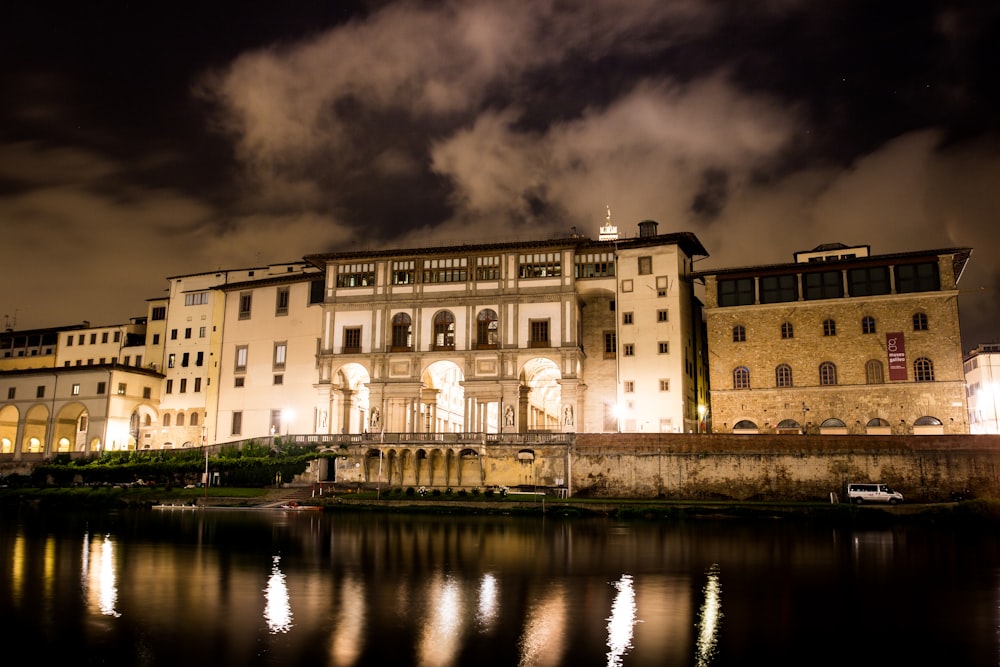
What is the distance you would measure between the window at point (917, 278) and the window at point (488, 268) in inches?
1067

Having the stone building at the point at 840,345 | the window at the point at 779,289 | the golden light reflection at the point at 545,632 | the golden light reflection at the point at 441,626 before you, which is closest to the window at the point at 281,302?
the stone building at the point at 840,345

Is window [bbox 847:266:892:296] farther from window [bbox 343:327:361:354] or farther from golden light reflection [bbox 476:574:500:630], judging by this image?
golden light reflection [bbox 476:574:500:630]

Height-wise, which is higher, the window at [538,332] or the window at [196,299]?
the window at [196,299]

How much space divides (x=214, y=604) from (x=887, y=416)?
45.2 m

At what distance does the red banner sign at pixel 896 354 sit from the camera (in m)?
51.2

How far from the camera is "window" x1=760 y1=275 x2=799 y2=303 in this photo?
5522 centimetres

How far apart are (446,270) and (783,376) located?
2508cm

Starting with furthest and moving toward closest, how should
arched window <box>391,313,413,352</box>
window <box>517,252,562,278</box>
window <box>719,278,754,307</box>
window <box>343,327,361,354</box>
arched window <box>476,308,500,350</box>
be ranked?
window <box>343,327,361,354</box> < arched window <box>391,313,413,352</box> < arched window <box>476,308,500,350</box> < window <box>517,252,562,278</box> < window <box>719,278,754,307</box>

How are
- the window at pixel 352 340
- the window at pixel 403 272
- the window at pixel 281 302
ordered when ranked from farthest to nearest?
1. the window at pixel 281 302
2. the window at pixel 403 272
3. the window at pixel 352 340

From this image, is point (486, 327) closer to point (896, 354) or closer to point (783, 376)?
point (783, 376)

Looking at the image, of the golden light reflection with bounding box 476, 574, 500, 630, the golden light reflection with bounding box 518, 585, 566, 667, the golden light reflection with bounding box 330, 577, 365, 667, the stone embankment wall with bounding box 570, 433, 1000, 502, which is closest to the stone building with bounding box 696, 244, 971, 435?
the stone embankment wall with bounding box 570, 433, 1000, 502

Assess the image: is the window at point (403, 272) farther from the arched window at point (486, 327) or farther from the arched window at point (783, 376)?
the arched window at point (783, 376)

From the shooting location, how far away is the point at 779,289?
55.7 m

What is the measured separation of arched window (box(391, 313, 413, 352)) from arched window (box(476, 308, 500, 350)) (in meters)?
5.21
